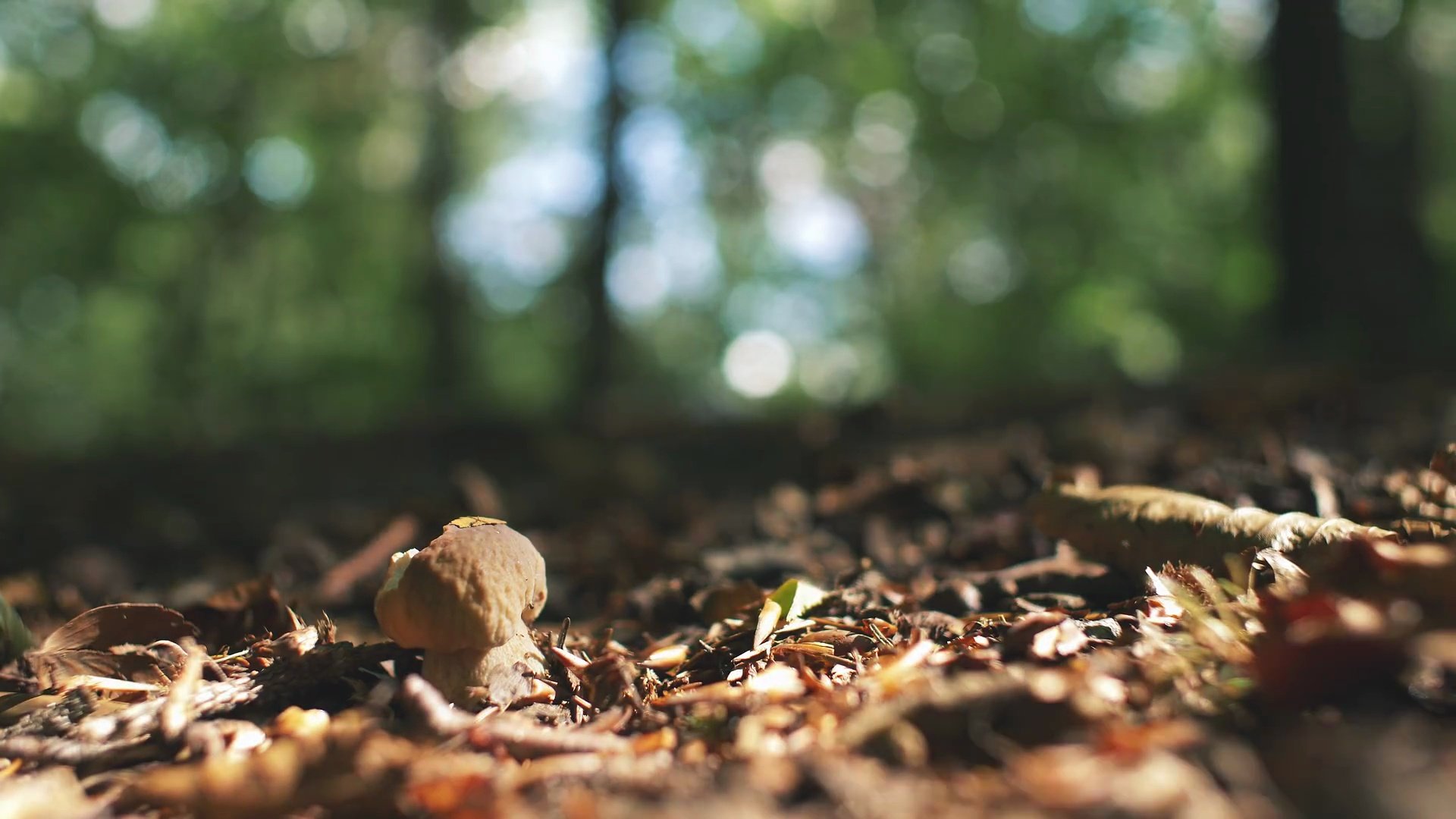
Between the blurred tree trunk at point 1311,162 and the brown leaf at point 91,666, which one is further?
the blurred tree trunk at point 1311,162

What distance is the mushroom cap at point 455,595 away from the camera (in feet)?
4.07

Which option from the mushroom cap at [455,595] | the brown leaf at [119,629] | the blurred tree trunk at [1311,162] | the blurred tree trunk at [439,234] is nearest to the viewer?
the mushroom cap at [455,595]

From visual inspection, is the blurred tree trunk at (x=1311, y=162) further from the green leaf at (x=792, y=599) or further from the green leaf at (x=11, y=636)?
the green leaf at (x=11, y=636)

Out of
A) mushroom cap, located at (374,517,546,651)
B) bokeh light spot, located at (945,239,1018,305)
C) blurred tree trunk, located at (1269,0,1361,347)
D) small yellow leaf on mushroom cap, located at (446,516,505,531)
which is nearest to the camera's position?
mushroom cap, located at (374,517,546,651)

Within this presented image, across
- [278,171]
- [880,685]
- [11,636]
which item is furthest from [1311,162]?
[278,171]

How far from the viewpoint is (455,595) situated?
1235 mm

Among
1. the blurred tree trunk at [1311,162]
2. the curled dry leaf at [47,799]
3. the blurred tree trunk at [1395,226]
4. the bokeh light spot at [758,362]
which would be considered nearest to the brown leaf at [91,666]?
the curled dry leaf at [47,799]

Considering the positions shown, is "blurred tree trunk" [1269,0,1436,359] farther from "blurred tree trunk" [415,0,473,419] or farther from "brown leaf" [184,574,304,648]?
"blurred tree trunk" [415,0,473,419]

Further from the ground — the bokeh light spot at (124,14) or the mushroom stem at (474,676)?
the bokeh light spot at (124,14)

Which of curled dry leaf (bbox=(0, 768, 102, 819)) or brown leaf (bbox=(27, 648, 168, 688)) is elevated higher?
curled dry leaf (bbox=(0, 768, 102, 819))

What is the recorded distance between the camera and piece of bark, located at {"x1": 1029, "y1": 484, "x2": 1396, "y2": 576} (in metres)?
Answer: 1.44

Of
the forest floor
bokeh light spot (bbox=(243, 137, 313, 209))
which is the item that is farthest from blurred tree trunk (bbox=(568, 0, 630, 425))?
bokeh light spot (bbox=(243, 137, 313, 209))

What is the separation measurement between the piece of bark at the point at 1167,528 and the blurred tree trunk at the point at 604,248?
574 cm

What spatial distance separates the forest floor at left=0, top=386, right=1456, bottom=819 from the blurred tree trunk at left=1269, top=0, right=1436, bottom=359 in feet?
10.9
